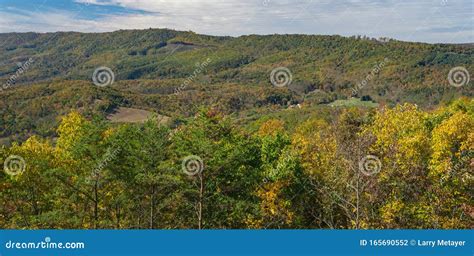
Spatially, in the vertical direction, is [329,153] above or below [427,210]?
above

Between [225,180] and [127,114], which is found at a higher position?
[225,180]

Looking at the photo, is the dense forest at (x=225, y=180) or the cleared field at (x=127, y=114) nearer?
the dense forest at (x=225, y=180)

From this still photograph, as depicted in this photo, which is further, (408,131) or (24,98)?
(24,98)

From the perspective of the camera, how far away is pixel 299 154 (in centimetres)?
2541

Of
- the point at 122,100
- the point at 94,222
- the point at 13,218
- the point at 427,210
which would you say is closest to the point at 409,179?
the point at 427,210

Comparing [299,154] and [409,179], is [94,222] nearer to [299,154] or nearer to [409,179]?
[299,154]

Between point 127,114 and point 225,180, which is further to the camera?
point 127,114

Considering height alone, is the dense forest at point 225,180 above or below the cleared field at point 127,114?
above

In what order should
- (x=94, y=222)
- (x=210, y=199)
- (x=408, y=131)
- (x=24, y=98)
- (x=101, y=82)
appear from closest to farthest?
(x=94, y=222) → (x=210, y=199) → (x=408, y=131) → (x=101, y=82) → (x=24, y=98)

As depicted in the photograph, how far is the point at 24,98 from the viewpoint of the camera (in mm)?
159375

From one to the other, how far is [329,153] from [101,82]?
17.1 m

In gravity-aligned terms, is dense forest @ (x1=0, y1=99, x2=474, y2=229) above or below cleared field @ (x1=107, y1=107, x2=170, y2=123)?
above

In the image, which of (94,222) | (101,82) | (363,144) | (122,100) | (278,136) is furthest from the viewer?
(122,100)

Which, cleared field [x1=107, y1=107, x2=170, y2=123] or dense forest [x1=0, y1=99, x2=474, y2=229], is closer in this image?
dense forest [x1=0, y1=99, x2=474, y2=229]
